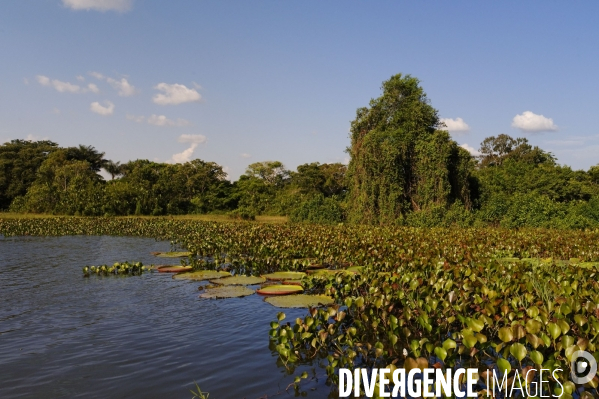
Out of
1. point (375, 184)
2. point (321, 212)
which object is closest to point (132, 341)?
point (375, 184)

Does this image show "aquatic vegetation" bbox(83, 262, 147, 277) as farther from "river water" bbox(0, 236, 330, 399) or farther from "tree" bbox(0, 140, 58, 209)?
"tree" bbox(0, 140, 58, 209)

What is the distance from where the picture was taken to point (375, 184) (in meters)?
24.1

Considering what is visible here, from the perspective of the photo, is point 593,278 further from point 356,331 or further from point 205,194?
point 205,194

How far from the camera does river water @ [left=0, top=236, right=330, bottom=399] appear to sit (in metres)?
4.44

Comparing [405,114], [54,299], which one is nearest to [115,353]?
[54,299]

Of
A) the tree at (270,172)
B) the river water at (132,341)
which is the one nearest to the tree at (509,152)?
the tree at (270,172)

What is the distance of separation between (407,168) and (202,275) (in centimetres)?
1751

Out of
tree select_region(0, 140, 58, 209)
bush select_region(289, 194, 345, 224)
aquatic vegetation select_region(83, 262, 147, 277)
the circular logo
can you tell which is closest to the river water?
aquatic vegetation select_region(83, 262, 147, 277)

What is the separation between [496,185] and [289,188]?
57.3ft

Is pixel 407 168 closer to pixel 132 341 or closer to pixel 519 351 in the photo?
pixel 132 341

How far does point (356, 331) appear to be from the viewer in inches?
197

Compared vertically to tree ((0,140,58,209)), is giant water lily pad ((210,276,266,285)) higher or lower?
lower

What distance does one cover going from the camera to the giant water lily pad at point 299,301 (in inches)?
275

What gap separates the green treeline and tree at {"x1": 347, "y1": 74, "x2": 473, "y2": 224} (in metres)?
0.06
